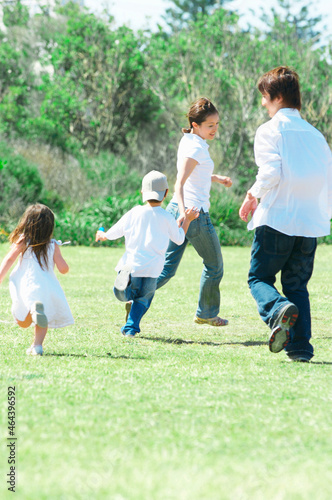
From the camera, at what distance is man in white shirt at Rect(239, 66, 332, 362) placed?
15.3 feet

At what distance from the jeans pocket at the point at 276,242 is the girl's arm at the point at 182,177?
1.28m

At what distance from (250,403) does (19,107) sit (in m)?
28.6

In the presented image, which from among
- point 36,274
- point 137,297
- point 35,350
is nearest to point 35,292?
point 36,274

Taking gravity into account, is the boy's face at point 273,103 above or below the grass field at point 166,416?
above

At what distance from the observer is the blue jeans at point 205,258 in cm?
606

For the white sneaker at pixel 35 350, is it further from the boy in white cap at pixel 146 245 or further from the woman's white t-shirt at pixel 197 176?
the woman's white t-shirt at pixel 197 176

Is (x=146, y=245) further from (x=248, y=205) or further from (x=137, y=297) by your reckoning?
(x=248, y=205)

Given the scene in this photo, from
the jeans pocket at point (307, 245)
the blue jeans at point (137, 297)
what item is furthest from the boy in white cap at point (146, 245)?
the jeans pocket at point (307, 245)

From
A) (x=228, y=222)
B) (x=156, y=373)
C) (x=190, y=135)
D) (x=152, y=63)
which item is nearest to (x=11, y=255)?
(x=156, y=373)

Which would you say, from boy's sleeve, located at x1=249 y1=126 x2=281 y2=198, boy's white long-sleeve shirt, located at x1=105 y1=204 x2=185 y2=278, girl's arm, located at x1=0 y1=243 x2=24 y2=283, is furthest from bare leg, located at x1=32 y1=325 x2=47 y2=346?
boy's sleeve, located at x1=249 y1=126 x2=281 y2=198

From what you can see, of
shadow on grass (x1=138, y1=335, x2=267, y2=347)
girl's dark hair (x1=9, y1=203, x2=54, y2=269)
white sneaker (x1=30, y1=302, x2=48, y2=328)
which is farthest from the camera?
shadow on grass (x1=138, y1=335, x2=267, y2=347)

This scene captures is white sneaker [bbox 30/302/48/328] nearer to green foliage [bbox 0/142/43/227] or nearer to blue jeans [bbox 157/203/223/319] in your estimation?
blue jeans [bbox 157/203/223/319]

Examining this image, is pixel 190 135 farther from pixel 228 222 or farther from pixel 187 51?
pixel 187 51

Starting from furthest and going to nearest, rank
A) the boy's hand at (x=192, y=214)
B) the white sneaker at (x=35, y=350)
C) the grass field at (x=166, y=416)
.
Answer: the boy's hand at (x=192, y=214)
the white sneaker at (x=35, y=350)
the grass field at (x=166, y=416)
